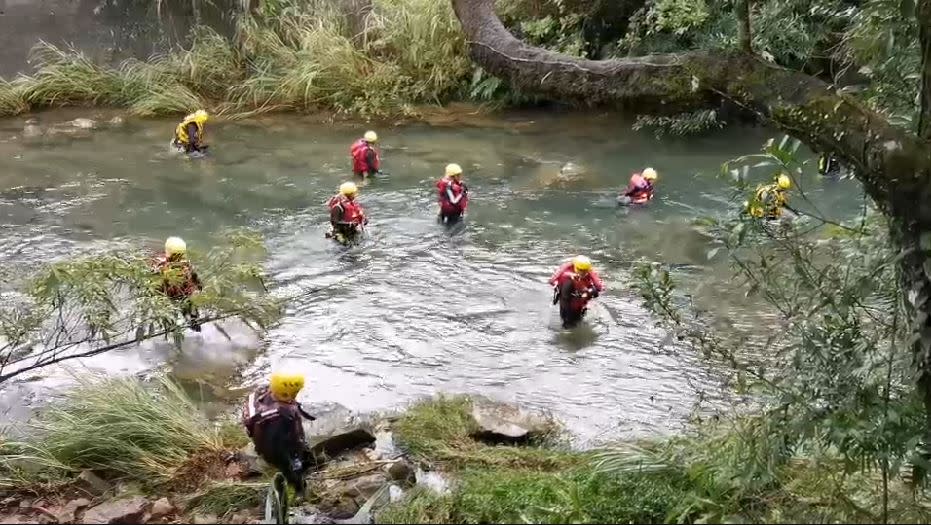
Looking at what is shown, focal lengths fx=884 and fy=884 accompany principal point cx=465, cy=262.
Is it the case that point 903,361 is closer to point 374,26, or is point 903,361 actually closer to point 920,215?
point 920,215

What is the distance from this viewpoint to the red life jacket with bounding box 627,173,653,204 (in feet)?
36.2

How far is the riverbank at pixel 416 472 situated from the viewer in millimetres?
4145

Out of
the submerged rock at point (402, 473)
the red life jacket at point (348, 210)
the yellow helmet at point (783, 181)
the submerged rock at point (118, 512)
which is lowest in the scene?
the submerged rock at point (402, 473)

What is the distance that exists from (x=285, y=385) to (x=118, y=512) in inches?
43.3

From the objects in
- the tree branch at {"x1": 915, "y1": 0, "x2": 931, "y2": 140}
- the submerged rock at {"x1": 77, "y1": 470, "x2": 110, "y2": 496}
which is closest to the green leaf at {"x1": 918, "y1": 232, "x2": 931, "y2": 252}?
the tree branch at {"x1": 915, "y1": 0, "x2": 931, "y2": 140}

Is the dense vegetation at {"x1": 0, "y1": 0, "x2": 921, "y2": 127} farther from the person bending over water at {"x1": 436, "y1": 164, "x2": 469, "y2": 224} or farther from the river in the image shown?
the person bending over water at {"x1": 436, "y1": 164, "x2": 469, "y2": 224}

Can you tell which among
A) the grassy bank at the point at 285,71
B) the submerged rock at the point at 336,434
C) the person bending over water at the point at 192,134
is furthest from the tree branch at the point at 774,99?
the grassy bank at the point at 285,71

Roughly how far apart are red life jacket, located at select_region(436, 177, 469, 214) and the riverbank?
13.9 ft

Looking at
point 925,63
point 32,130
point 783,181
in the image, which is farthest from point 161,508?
point 32,130

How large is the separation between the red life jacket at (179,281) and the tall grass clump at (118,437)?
798mm

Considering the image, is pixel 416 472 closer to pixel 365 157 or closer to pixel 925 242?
pixel 925 242

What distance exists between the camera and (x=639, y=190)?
36.3ft

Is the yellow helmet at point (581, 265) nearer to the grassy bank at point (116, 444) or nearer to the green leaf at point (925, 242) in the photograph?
the grassy bank at point (116, 444)

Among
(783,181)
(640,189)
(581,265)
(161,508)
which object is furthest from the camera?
(640,189)
